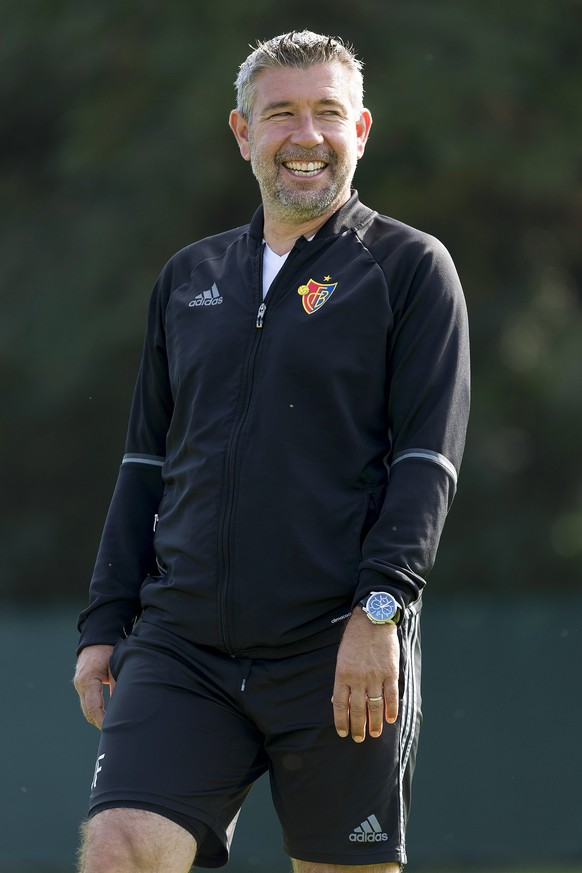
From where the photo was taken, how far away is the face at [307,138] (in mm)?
3715

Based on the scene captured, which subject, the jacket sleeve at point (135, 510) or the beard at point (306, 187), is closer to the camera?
the beard at point (306, 187)

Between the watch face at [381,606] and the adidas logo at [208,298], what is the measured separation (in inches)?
36.4

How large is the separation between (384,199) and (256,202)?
122 cm

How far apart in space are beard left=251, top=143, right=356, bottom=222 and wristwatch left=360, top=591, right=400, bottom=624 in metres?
1.05

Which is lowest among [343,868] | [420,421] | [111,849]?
[343,868]

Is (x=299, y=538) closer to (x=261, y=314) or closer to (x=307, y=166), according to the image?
(x=261, y=314)

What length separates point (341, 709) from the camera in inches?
129

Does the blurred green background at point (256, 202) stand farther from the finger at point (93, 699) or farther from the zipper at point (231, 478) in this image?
the zipper at point (231, 478)

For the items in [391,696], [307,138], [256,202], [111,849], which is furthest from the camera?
[256,202]

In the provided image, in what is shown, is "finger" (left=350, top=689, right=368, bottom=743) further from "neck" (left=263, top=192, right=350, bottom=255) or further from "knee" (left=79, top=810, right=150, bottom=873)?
"neck" (left=263, top=192, right=350, bottom=255)

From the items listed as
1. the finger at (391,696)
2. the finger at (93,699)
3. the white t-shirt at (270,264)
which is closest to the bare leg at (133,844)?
the finger at (93,699)

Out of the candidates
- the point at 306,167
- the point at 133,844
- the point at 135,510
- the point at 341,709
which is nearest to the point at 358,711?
the point at 341,709

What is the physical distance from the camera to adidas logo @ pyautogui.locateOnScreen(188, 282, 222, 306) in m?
3.74

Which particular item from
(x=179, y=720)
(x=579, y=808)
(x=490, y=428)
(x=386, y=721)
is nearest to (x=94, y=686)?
(x=179, y=720)
